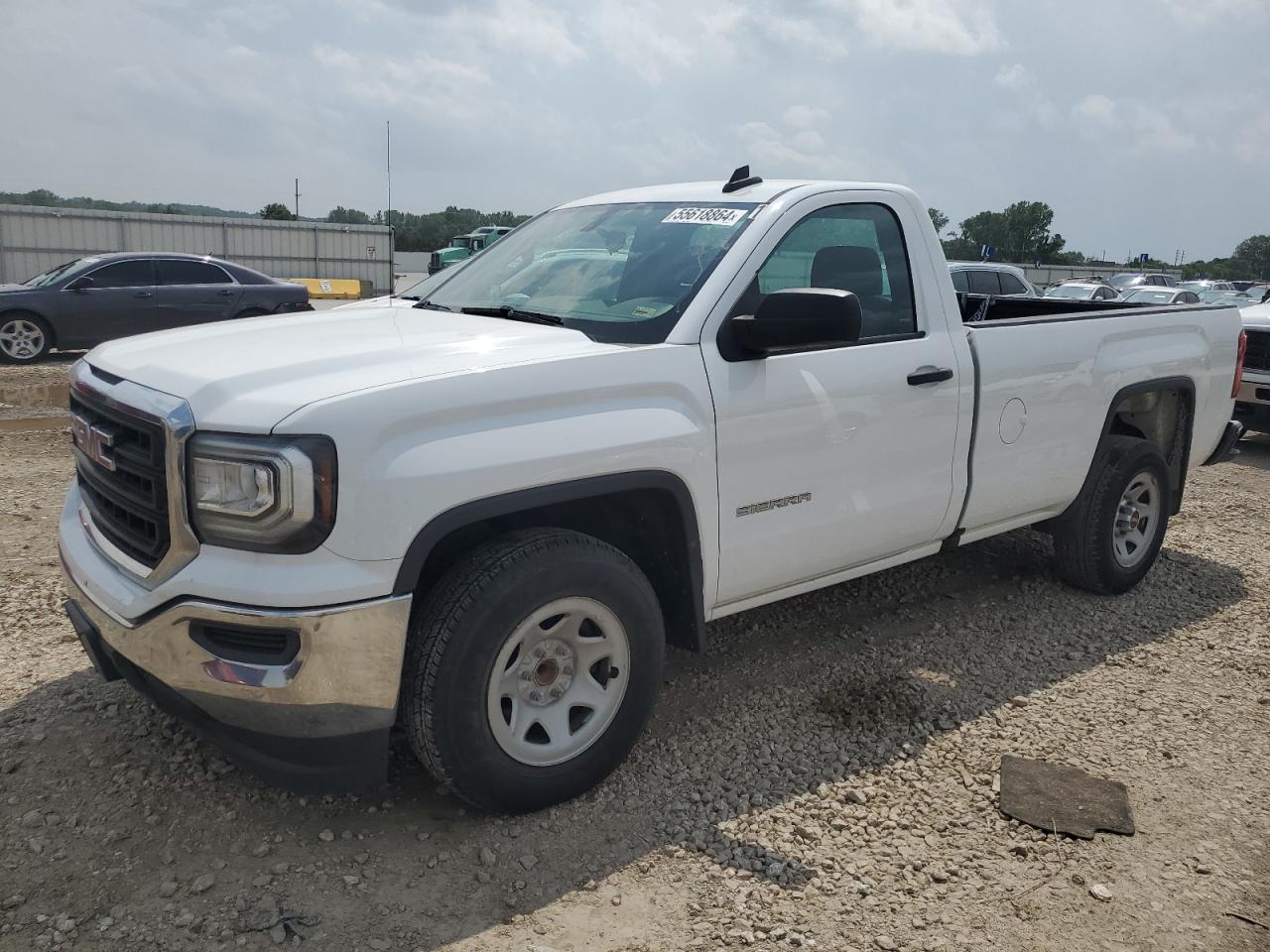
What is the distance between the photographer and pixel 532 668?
3.04m

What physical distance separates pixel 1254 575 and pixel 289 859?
219 inches

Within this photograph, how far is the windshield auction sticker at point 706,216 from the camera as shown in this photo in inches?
145

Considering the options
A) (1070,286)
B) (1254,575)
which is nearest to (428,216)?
(1070,286)

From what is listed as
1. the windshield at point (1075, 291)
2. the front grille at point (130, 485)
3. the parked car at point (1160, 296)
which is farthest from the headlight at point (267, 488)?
→ the parked car at point (1160, 296)

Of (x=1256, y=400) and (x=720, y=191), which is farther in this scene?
(x=1256, y=400)

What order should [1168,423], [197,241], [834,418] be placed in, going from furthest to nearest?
1. [197,241]
2. [1168,423]
3. [834,418]

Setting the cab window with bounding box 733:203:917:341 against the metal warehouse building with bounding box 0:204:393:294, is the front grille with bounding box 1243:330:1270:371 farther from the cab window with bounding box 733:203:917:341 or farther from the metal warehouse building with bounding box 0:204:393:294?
the metal warehouse building with bounding box 0:204:393:294

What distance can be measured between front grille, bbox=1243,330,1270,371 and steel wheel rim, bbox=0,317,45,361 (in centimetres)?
1386

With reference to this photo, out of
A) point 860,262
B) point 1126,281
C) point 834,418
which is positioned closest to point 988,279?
point 860,262

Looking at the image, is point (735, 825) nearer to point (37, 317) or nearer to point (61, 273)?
point (37, 317)

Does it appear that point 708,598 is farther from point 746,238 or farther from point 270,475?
point 270,475

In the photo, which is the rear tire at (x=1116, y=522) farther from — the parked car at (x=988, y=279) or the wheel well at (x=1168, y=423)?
the parked car at (x=988, y=279)

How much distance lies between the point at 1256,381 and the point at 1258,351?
14.9 inches

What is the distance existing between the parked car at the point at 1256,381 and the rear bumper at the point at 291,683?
9393 mm
